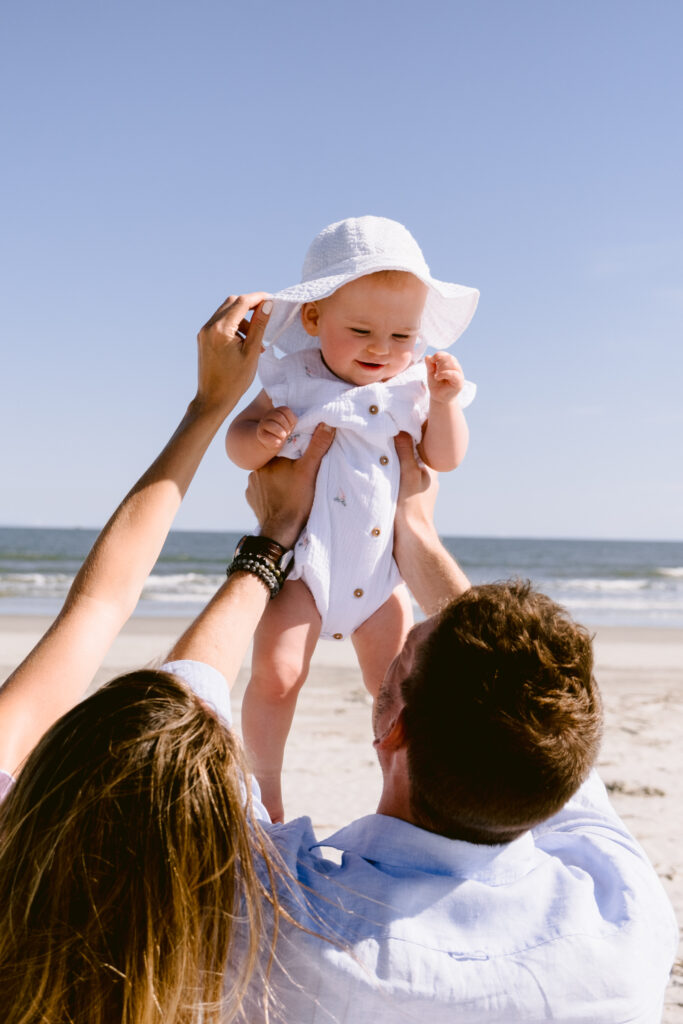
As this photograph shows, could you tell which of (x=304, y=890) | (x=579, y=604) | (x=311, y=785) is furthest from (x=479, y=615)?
(x=579, y=604)

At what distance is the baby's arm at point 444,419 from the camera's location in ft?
8.77

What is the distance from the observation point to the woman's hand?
198 centimetres

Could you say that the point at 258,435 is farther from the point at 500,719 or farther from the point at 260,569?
the point at 500,719

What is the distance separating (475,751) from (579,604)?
20223 mm

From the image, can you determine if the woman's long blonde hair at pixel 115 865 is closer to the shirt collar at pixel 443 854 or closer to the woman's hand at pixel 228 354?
the shirt collar at pixel 443 854

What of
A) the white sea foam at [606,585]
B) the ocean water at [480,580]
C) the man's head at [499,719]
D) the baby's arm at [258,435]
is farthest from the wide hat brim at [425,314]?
the white sea foam at [606,585]

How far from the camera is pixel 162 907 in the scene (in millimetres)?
1188

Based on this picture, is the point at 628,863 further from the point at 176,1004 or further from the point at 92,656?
the point at 92,656

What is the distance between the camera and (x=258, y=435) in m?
2.57

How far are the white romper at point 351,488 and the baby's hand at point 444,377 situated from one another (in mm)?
107

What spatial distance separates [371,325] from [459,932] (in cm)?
181

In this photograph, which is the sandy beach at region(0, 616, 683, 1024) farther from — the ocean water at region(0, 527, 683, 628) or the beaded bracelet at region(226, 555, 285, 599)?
the ocean water at region(0, 527, 683, 628)

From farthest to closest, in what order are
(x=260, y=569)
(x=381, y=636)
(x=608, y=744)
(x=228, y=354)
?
(x=608, y=744), (x=381, y=636), (x=260, y=569), (x=228, y=354)

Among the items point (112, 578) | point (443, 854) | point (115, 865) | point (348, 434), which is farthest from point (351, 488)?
point (115, 865)
